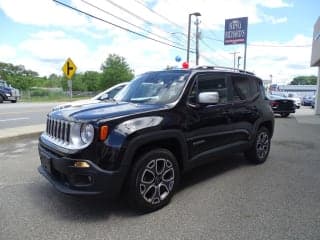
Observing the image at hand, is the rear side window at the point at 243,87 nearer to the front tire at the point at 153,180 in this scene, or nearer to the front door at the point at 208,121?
the front door at the point at 208,121

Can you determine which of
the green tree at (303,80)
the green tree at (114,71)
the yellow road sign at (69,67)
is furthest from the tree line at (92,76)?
the green tree at (303,80)

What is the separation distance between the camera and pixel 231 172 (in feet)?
20.1

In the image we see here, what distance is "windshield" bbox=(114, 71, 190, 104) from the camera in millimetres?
4836

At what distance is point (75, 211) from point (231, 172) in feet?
9.89

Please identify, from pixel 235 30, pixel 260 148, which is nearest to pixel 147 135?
pixel 260 148

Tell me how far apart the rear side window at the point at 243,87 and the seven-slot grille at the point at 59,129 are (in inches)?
117

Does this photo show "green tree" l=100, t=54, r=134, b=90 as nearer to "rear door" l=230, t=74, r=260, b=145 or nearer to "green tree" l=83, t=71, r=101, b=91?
"green tree" l=83, t=71, r=101, b=91

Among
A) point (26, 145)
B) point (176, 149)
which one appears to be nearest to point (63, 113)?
point (176, 149)

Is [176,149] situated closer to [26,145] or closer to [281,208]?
[281,208]

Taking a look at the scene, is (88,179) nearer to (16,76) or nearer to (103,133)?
(103,133)

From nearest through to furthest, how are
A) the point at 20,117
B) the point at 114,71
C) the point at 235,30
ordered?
the point at 20,117 → the point at 235,30 → the point at 114,71

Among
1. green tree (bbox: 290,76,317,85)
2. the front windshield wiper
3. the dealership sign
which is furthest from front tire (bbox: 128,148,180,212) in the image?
green tree (bbox: 290,76,317,85)

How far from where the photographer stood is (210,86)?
534 cm

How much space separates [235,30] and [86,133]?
28.4 m
